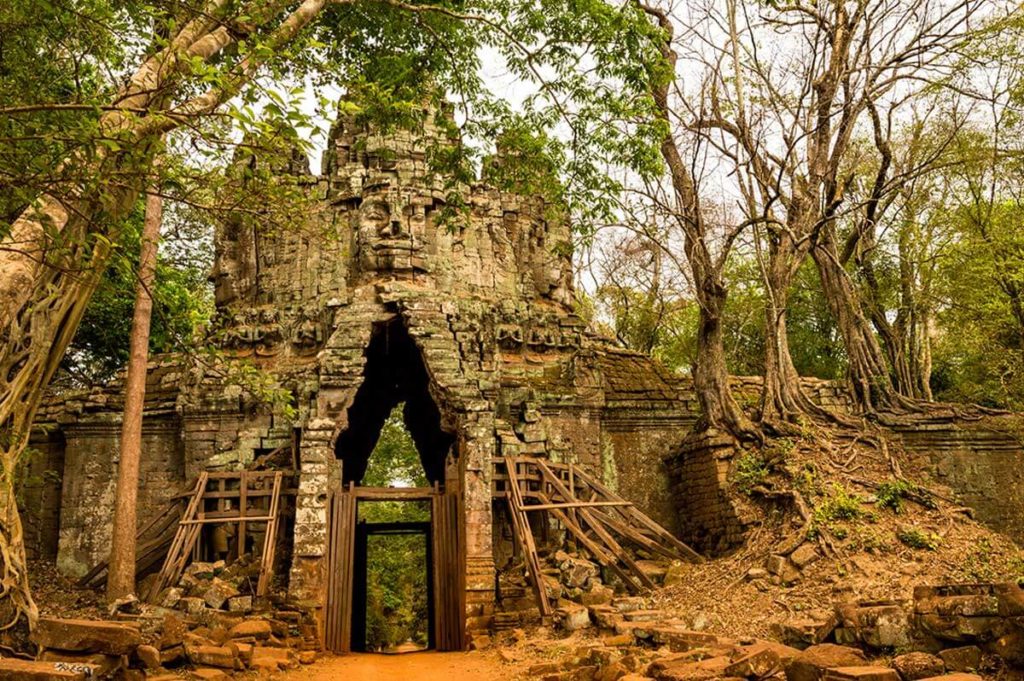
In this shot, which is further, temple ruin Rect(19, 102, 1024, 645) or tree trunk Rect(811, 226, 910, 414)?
tree trunk Rect(811, 226, 910, 414)

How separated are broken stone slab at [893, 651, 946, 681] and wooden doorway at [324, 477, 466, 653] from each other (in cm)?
592

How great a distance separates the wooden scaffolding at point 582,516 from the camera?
1035cm

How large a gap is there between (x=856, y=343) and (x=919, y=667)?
9487 mm

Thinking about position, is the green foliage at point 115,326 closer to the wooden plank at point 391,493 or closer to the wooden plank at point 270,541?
the wooden plank at point 270,541

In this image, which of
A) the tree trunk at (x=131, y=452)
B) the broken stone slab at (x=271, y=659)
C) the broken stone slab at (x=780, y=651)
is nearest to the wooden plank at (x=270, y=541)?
the broken stone slab at (x=271, y=659)

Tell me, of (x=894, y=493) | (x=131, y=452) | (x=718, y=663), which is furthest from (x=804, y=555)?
(x=131, y=452)

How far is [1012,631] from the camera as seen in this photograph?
4.77 metres

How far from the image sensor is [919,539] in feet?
30.3

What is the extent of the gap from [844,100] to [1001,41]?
337cm

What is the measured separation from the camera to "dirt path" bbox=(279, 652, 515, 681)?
25.8ft

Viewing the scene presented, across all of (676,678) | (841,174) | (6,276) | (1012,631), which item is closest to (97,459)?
(6,276)

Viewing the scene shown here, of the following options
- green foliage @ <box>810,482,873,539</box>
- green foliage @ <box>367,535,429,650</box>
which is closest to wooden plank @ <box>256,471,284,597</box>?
green foliage @ <box>810,482,873,539</box>

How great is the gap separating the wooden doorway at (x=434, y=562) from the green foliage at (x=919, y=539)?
5.63 meters

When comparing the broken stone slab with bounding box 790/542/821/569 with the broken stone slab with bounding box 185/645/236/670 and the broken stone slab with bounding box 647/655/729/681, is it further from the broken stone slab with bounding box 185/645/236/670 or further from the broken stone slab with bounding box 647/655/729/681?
the broken stone slab with bounding box 185/645/236/670
